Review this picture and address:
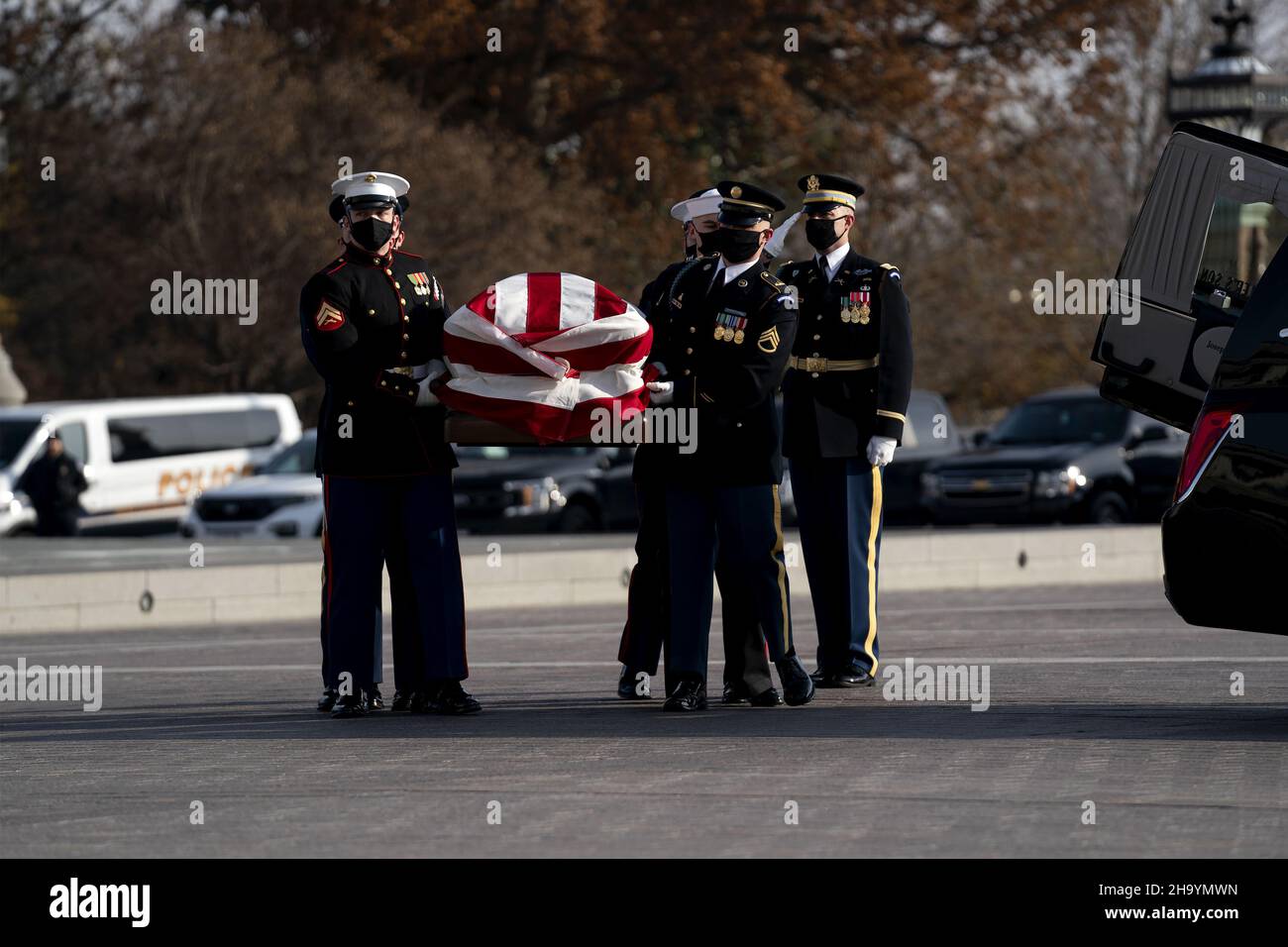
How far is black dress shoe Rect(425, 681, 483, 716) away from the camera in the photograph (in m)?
9.88

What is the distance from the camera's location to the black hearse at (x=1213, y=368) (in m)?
8.52

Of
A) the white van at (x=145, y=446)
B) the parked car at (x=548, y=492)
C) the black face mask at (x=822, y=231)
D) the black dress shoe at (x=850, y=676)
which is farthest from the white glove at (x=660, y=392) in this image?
the white van at (x=145, y=446)

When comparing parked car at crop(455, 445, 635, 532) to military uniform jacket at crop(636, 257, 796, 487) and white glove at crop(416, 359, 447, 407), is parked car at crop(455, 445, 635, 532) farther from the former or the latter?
white glove at crop(416, 359, 447, 407)

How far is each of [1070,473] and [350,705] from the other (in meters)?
16.9

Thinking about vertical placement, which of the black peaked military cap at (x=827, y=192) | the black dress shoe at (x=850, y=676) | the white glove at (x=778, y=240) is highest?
the black peaked military cap at (x=827, y=192)

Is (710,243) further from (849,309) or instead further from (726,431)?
(849,309)

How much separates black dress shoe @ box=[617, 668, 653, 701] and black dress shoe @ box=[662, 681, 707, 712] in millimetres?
476

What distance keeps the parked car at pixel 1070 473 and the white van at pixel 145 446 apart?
846 centimetres

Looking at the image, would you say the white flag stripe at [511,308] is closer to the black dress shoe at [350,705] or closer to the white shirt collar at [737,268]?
the white shirt collar at [737,268]

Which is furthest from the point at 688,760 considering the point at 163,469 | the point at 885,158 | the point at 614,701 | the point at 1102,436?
the point at 885,158

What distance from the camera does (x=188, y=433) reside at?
30.5 metres

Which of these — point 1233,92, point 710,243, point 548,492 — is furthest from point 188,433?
point 710,243

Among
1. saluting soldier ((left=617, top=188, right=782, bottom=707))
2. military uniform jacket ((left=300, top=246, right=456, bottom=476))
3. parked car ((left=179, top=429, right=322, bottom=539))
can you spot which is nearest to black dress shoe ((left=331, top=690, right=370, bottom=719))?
military uniform jacket ((left=300, top=246, right=456, bottom=476))
